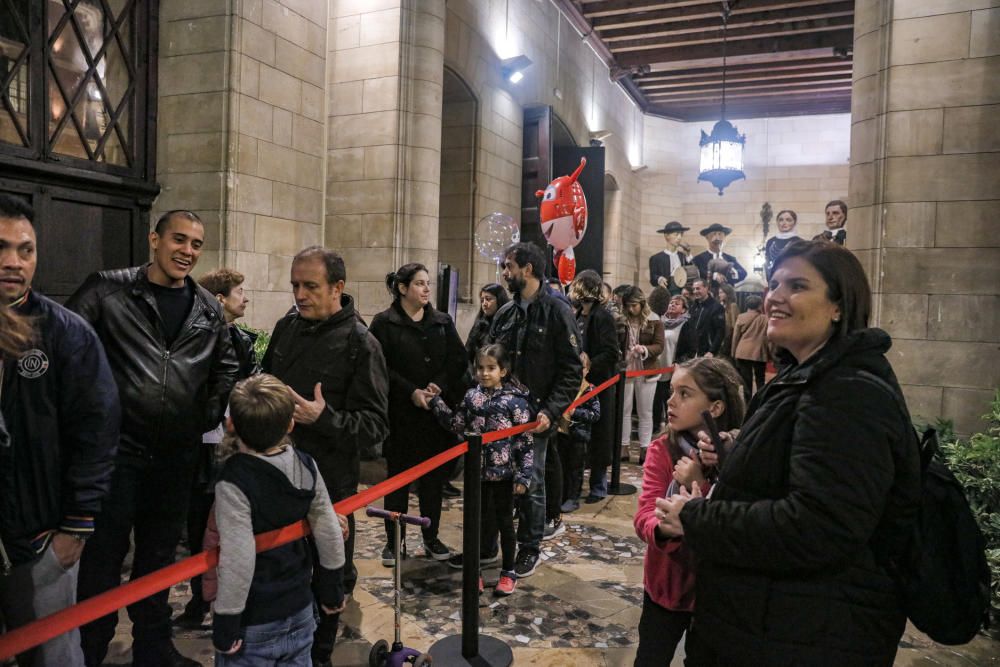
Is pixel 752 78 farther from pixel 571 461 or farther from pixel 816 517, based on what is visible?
pixel 816 517

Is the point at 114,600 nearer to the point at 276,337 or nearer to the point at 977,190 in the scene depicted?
the point at 276,337

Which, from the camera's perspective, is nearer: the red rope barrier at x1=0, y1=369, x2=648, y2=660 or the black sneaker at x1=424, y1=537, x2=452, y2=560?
the red rope barrier at x1=0, y1=369, x2=648, y2=660

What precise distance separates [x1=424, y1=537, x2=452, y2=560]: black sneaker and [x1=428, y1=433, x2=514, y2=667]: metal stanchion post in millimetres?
1197

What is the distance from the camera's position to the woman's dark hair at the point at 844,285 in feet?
5.58

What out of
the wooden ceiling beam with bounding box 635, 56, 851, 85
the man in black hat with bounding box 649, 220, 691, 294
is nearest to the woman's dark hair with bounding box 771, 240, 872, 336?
the man in black hat with bounding box 649, 220, 691, 294

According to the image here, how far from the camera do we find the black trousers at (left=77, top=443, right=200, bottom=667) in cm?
273

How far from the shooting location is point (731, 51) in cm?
1373

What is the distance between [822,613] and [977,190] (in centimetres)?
476

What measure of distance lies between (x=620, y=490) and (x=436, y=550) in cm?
227

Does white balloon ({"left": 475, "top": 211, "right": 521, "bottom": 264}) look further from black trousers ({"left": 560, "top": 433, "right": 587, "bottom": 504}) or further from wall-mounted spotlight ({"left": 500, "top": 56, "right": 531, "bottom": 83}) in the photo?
black trousers ({"left": 560, "top": 433, "right": 587, "bottom": 504})

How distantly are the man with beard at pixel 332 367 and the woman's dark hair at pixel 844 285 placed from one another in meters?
1.98

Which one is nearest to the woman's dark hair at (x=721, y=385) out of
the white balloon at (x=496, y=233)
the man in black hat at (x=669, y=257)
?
the white balloon at (x=496, y=233)

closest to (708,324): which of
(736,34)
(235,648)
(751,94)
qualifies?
(235,648)

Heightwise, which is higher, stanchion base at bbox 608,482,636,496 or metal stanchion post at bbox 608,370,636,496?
metal stanchion post at bbox 608,370,636,496
